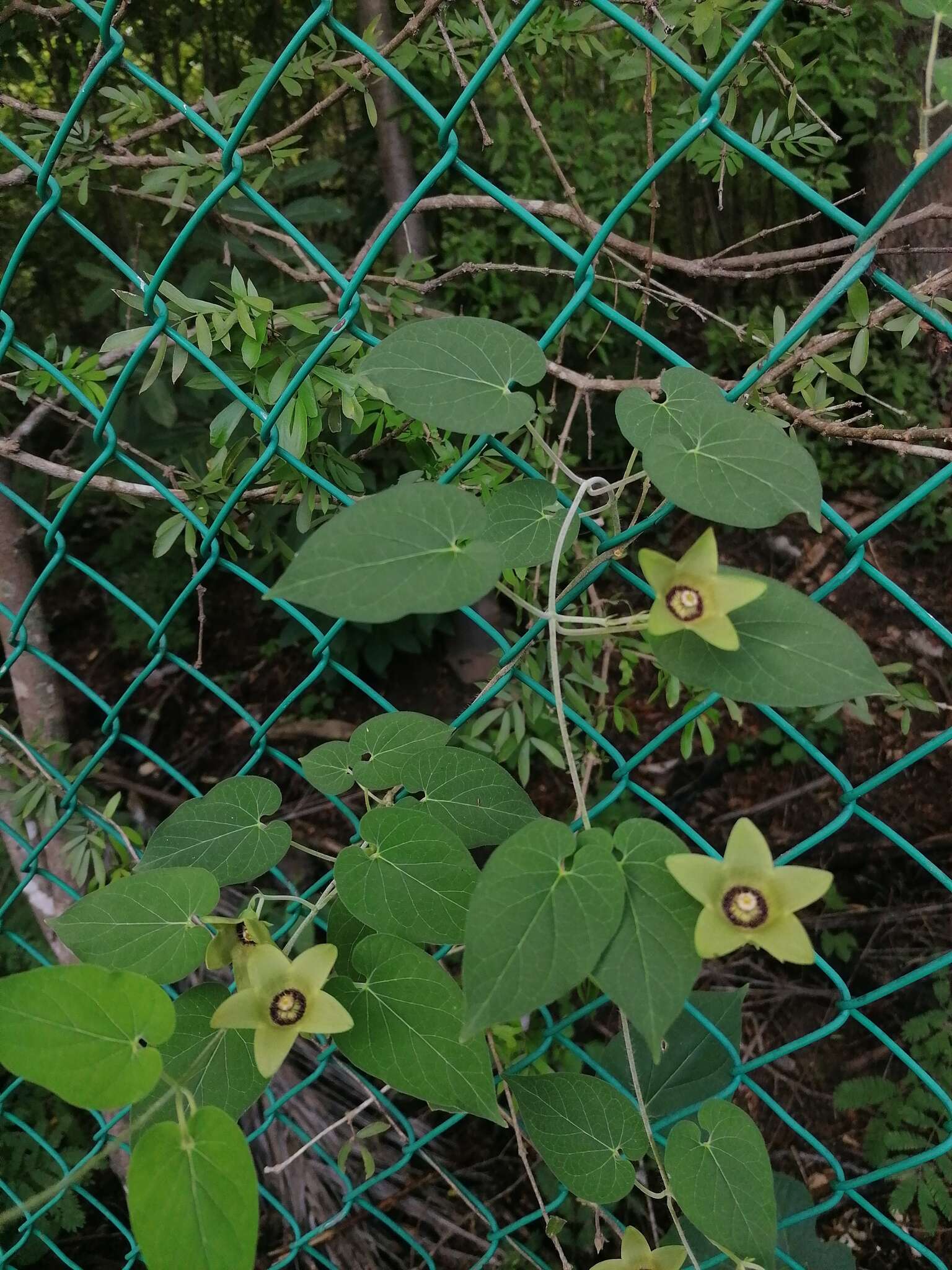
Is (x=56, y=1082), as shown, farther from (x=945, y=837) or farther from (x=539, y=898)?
(x=945, y=837)

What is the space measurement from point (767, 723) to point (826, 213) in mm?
Answer: 1892

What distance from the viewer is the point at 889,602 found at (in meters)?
2.52

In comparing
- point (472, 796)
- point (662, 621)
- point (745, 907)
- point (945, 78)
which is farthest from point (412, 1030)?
point (945, 78)

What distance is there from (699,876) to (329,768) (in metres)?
0.37

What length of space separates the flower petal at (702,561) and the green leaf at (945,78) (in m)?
0.28

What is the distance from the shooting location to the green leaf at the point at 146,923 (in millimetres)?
708

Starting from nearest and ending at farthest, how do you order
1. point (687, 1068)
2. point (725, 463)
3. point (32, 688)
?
point (725, 463) → point (687, 1068) → point (32, 688)

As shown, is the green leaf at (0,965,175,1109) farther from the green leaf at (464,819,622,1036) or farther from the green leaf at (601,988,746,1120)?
the green leaf at (601,988,746,1120)

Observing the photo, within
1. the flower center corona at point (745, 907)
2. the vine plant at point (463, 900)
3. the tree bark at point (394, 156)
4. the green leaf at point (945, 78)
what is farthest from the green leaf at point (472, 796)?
the tree bark at point (394, 156)

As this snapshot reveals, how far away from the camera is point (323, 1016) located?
0.64m

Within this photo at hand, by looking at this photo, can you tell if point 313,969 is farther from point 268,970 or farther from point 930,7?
point 930,7

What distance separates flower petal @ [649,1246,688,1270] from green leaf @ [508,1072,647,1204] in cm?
6

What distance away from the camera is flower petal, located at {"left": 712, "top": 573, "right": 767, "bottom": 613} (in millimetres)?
564

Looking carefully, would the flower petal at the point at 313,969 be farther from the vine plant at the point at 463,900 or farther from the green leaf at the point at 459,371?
the green leaf at the point at 459,371
